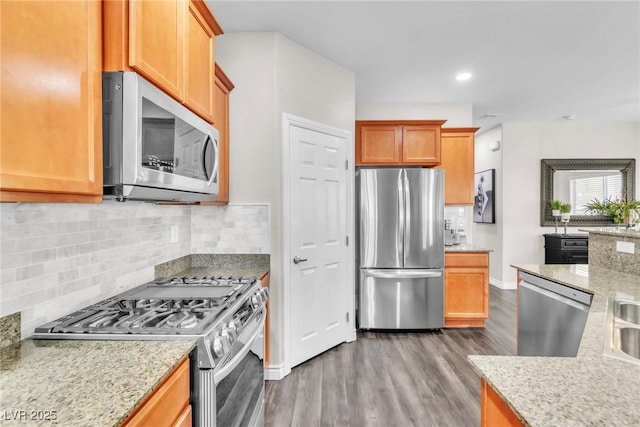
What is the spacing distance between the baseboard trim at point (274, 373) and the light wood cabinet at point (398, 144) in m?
2.26

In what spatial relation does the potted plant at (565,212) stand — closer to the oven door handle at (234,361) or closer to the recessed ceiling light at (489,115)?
the recessed ceiling light at (489,115)

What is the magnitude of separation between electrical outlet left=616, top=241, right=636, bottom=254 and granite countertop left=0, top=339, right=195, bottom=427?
2793mm

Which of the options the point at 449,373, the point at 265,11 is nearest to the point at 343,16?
the point at 265,11

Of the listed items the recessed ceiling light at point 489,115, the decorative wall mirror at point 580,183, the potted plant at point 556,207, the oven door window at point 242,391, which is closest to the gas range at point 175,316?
the oven door window at point 242,391

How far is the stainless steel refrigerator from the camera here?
3545mm

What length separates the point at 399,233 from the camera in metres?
3.55

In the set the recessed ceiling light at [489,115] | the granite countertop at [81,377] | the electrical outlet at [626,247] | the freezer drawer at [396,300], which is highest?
the recessed ceiling light at [489,115]

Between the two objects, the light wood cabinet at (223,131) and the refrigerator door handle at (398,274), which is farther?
the refrigerator door handle at (398,274)

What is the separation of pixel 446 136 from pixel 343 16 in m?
2.19

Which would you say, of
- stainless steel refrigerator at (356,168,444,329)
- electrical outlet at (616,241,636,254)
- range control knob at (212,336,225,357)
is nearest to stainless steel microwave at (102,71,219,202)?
range control knob at (212,336,225,357)

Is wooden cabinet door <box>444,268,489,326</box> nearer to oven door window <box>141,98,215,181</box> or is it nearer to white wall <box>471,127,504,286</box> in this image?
white wall <box>471,127,504,286</box>

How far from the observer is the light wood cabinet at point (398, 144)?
3805mm

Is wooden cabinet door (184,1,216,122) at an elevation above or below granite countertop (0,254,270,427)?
above

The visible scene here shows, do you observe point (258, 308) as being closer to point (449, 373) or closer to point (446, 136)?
point (449, 373)
